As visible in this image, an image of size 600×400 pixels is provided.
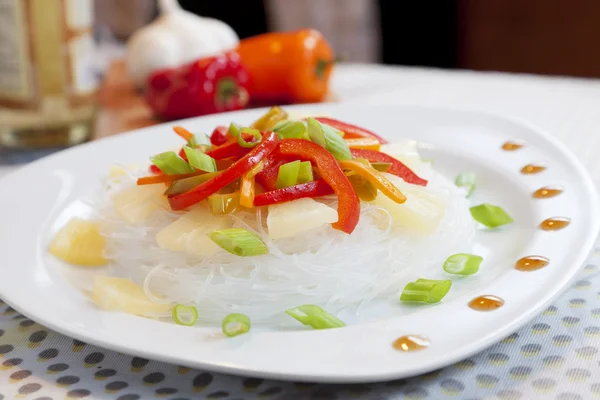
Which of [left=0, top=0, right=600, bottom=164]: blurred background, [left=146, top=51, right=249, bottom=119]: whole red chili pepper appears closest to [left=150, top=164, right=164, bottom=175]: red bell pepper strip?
[left=0, top=0, right=600, bottom=164]: blurred background

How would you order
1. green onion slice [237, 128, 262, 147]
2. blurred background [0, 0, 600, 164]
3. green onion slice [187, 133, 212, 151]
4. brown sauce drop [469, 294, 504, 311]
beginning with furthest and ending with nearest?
1. blurred background [0, 0, 600, 164]
2. green onion slice [187, 133, 212, 151]
3. green onion slice [237, 128, 262, 147]
4. brown sauce drop [469, 294, 504, 311]

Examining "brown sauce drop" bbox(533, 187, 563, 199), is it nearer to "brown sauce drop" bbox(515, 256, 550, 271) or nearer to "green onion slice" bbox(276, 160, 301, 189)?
"brown sauce drop" bbox(515, 256, 550, 271)

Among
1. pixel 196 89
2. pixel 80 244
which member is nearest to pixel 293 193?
pixel 80 244

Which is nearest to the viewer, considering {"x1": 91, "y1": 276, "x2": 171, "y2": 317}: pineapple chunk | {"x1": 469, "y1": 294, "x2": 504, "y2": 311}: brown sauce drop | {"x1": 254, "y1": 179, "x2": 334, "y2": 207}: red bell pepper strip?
{"x1": 469, "y1": 294, "x2": 504, "y2": 311}: brown sauce drop

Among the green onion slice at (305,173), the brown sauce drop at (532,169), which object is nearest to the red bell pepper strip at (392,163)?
the green onion slice at (305,173)

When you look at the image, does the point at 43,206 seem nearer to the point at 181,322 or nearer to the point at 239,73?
the point at 181,322

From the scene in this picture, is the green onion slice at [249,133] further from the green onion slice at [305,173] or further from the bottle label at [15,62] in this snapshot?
the bottle label at [15,62]
